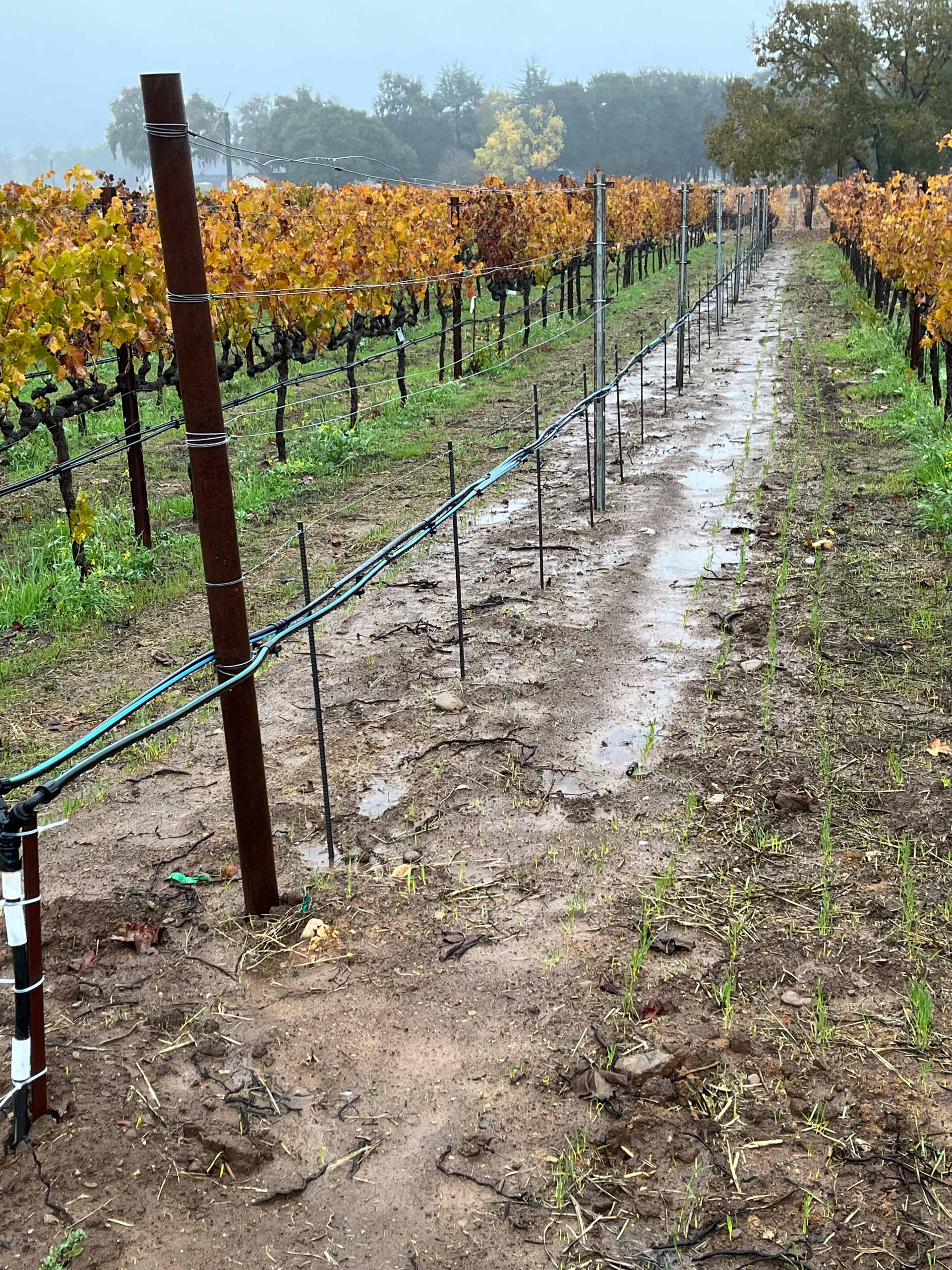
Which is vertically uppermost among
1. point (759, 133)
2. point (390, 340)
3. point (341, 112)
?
point (341, 112)

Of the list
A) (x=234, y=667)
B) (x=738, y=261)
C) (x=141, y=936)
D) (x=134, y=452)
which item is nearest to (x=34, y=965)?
(x=141, y=936)

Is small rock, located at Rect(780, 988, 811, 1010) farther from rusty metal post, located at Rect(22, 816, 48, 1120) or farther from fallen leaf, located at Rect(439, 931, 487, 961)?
rusty metal post, located at Rect(22, 816, 48, 1120)

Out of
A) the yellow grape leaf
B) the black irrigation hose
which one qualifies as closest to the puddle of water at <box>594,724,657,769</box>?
the black irrigation hose

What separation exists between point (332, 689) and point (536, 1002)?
329 centimetres

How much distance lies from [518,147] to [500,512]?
11197 centimetres

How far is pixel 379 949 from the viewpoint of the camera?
4.54 m

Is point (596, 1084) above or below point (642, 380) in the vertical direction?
below

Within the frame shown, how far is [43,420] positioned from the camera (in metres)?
9.66

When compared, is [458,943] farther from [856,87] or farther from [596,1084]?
[856,87]

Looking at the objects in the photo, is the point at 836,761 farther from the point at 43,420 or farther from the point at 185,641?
the point at 43,420

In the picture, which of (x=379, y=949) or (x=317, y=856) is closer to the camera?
(x=379, y=949)

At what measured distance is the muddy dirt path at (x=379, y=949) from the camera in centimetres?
333

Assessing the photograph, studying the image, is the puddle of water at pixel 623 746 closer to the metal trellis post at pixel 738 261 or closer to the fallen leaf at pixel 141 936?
the fallen leaf at pixel 141 936

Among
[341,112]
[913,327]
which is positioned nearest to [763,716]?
[913,327]
